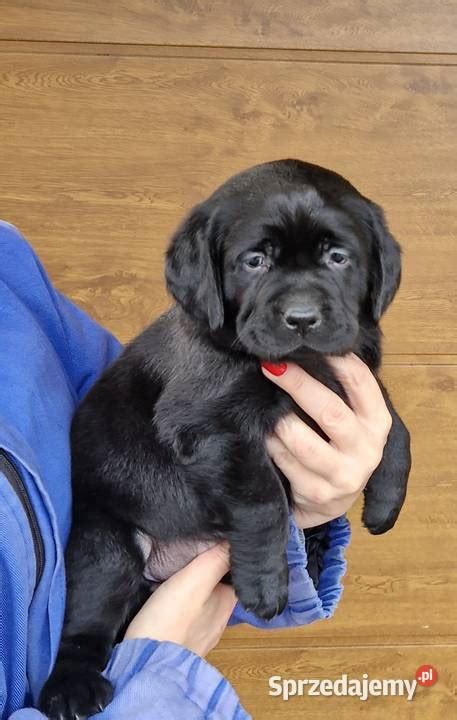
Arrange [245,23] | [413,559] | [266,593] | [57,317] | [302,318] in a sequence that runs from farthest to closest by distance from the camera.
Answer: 1. [413,559]
2. [245,23]
3. [57,317]
4. [266,593]
5. [302,318]

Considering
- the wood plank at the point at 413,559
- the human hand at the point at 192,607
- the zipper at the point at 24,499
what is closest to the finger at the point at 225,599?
the human hand at the point at 192,607

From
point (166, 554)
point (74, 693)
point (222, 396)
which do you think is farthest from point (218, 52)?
point (74, 693)

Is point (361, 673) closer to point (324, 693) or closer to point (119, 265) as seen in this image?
point (324, 693)

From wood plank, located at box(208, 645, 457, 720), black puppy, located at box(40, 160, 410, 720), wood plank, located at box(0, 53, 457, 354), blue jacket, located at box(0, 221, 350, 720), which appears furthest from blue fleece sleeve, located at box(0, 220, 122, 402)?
wood plank, located at box(208, 645, 457, 720)

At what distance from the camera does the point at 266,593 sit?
3.92 feet

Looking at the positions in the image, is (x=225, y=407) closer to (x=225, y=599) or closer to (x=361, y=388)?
(x=361, y=388)

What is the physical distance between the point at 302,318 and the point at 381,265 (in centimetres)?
22

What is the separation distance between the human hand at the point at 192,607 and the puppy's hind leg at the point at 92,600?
0.05 m

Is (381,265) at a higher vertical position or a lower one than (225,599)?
higher

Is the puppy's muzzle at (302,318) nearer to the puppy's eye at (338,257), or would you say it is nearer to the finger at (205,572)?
the puppy's eye at (338,257)

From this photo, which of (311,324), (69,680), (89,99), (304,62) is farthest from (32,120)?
(69,680)

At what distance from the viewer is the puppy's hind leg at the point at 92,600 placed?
3.69ft

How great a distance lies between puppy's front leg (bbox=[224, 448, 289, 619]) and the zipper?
0.97 ft

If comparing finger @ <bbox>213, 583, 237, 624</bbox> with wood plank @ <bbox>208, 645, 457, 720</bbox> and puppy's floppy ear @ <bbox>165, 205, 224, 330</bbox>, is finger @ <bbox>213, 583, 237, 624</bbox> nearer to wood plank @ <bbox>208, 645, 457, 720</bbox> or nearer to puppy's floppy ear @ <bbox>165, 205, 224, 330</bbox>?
puppy's floppy ear @ <bbox>165, 205, 224, 330</bbox>
